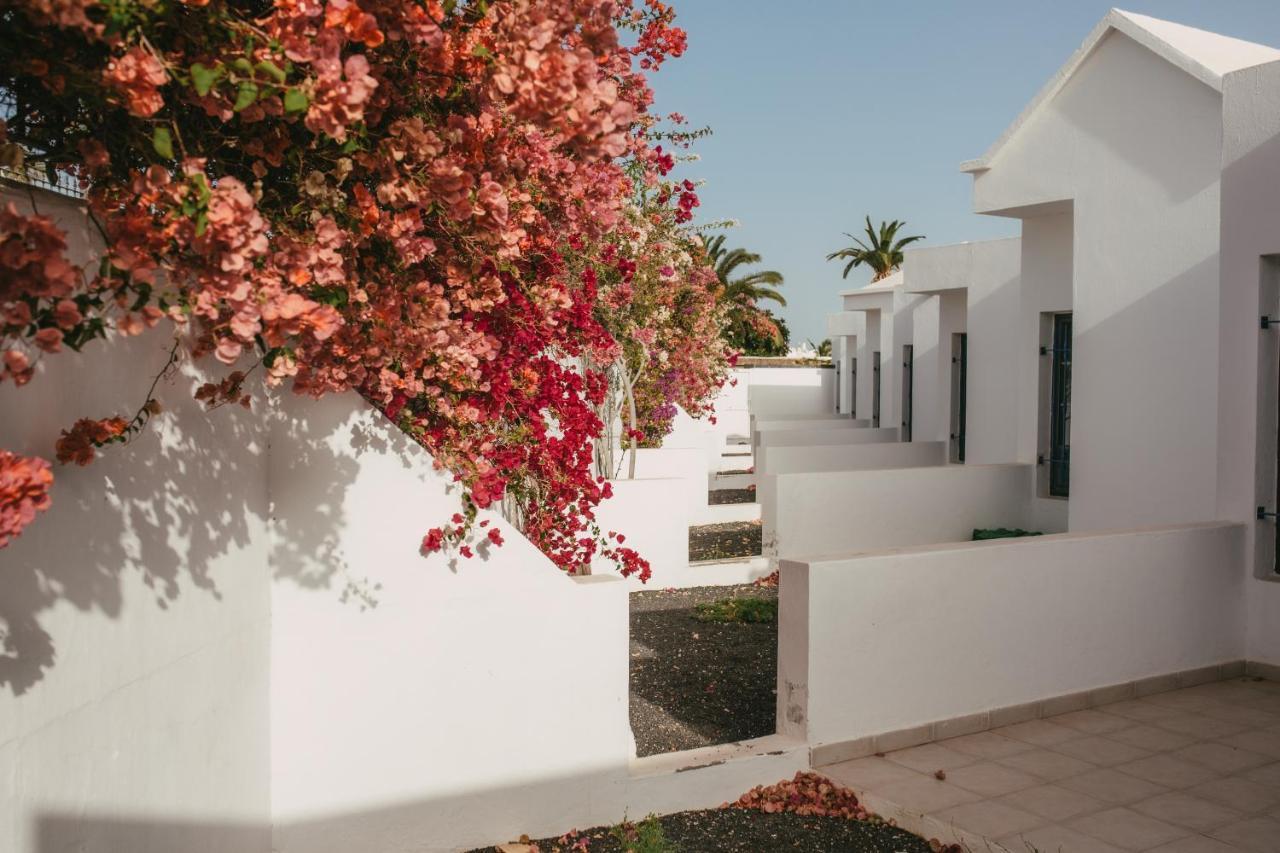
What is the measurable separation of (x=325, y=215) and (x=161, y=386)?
2.97ft

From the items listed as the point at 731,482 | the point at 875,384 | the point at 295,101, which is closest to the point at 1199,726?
the point at 295,101

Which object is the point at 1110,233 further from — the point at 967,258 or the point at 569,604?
A: the point at 569,604

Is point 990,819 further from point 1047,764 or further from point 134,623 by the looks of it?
point 134,623

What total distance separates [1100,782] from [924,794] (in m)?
0.90

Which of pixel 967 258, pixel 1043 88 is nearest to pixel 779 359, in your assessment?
pixel 967 258

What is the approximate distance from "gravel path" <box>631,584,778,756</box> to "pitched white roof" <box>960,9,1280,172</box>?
5280 mm

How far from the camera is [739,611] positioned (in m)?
9.44

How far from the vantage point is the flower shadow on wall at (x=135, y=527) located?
9.07 feet

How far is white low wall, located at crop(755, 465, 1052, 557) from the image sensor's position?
35.0ft

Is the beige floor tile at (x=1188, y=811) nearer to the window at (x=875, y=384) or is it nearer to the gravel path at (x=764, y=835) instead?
the gravel path at (x=764, y=835)

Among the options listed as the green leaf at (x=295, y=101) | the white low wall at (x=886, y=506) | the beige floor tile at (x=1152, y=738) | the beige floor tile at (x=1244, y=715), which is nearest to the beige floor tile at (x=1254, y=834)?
the beige floor tile at (x=1152, y=738)

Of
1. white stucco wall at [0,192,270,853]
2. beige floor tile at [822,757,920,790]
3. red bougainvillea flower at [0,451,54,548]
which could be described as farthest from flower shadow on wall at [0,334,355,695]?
beige floor tile at [822,757,920,790]

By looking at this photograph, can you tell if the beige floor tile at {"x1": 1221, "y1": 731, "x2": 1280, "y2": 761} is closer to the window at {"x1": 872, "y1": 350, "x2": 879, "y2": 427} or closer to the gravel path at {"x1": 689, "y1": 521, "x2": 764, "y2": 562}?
the gravel path at {"x1": 689, "y1": 521, "x2": 764, "y2": 562}

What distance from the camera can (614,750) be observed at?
16.1ft
